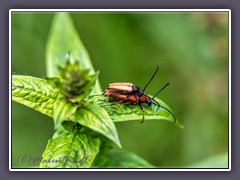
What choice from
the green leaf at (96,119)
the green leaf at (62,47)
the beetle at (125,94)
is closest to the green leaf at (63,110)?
the green leaf at (96,119)

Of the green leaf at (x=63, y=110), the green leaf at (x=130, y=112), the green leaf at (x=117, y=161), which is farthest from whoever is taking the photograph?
the green leaf at (x=117, y=161)

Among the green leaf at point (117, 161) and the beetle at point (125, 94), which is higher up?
the beetle at point (125, 94)

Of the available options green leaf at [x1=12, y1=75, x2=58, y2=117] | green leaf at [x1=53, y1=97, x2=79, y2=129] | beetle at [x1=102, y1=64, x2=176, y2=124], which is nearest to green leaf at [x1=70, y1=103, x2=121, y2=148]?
green leaf at [x1=53, y1=97, x2=79, y2=129]

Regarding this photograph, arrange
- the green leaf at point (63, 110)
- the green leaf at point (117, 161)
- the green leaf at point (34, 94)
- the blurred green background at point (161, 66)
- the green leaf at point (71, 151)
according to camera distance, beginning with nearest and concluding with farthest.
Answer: the green leaf at point (63, 110)
the green leaf at point (71, 151)
the green leaf at point (34, 94)
the green leaf at point (117, 161)
the blurred green background at point (161, 66)

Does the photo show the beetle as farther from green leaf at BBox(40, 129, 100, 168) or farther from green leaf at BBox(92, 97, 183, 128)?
green leaf at BBox(40, 129, 100, 168)

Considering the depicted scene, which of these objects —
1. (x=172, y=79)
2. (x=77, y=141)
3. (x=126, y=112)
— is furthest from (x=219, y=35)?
(x=77, y=141)

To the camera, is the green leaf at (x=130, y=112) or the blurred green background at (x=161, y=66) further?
the blurred green background at (x=161, y=66)

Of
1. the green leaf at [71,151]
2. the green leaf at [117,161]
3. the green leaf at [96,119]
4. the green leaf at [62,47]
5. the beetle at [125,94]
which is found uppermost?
the green leaf at [62,47]

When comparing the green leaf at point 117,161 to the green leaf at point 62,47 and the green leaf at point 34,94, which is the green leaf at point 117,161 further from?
the green leaf at point 62,47
